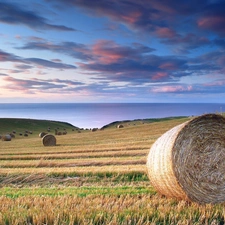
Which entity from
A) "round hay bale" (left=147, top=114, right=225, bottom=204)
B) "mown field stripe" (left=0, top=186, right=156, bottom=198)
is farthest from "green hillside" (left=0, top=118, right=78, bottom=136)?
"round hay bale" (left=147, top=114, right=225, bottom=204)

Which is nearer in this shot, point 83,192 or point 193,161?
point 193,161

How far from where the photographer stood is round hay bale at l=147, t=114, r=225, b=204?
7223mm

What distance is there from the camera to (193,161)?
24.8 ft

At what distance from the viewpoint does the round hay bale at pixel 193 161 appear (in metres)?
7.22

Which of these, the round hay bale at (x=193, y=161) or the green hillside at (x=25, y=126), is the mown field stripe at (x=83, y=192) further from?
the green hillside at (x=25, y=126)

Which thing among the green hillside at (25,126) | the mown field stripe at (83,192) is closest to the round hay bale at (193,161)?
the mown field stripe at (83,192)

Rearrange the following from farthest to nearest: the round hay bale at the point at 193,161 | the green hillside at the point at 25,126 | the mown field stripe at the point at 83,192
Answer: the green hillside at the point at 25,126 < the mown field stripe at the point at 83,192 < the round hay bale at the point at 193,161

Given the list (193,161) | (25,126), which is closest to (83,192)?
(193,161)

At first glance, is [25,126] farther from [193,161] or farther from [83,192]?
[193,161]

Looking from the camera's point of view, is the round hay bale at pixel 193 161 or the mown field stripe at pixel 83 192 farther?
the mown field stripe at pixel 83 192

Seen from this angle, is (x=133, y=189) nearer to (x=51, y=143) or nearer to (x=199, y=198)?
(x=199, y=198)

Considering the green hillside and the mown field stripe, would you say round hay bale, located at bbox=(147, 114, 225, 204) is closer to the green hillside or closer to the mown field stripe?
the mown field stripe

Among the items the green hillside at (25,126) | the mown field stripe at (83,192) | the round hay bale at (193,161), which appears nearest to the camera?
the round hay bale at (193,161)

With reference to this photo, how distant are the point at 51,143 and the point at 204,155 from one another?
965 inches
